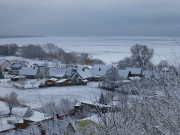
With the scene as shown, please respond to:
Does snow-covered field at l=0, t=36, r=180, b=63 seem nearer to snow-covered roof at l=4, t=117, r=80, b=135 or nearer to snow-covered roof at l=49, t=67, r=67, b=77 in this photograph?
snow-covered roof at l=4, t=117, r=80, b=135

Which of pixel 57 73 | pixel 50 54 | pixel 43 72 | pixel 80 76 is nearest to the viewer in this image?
pixel 80 76

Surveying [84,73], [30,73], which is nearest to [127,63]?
[84,73]

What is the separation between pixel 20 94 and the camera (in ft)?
76.5

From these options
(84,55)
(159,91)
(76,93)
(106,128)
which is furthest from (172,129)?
(84,55)

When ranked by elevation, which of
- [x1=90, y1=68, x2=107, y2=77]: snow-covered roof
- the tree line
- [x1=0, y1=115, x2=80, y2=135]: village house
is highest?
the tree line

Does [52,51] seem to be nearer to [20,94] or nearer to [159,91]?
[20,94]

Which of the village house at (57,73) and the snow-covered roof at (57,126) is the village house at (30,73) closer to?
the village house at (57,73)

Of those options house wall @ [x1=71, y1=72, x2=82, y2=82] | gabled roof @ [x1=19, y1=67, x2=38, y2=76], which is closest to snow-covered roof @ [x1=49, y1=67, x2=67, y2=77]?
gabled roof @ [x1=19, y1=67, x2=38, y2=76]

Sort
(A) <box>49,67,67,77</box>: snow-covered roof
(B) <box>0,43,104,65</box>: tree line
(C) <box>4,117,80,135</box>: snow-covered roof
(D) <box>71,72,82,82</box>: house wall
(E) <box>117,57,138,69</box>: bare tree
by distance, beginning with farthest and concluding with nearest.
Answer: (B) <box>0,43,104,65</box>: tree line → (E) <box>117,57,138,69</box>: bare tree → (A) <box>49,67,67,77</box>: snow-covered roof → (D) <box>71,72,82,82</box>: house wall → (C) <box>4,117,80,135</box>: snow-covered roof

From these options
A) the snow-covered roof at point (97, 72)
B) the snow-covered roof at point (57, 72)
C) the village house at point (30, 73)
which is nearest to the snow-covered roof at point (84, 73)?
the snow-covered roof at point (97, 72)

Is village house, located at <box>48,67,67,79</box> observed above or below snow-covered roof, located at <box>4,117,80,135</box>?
below

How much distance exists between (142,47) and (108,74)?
44.0ft

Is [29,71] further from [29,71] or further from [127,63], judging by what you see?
[127,63]

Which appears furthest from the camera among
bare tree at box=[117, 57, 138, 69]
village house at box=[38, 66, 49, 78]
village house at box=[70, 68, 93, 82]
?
bare tree at box=[117, 57, 138, 69]
